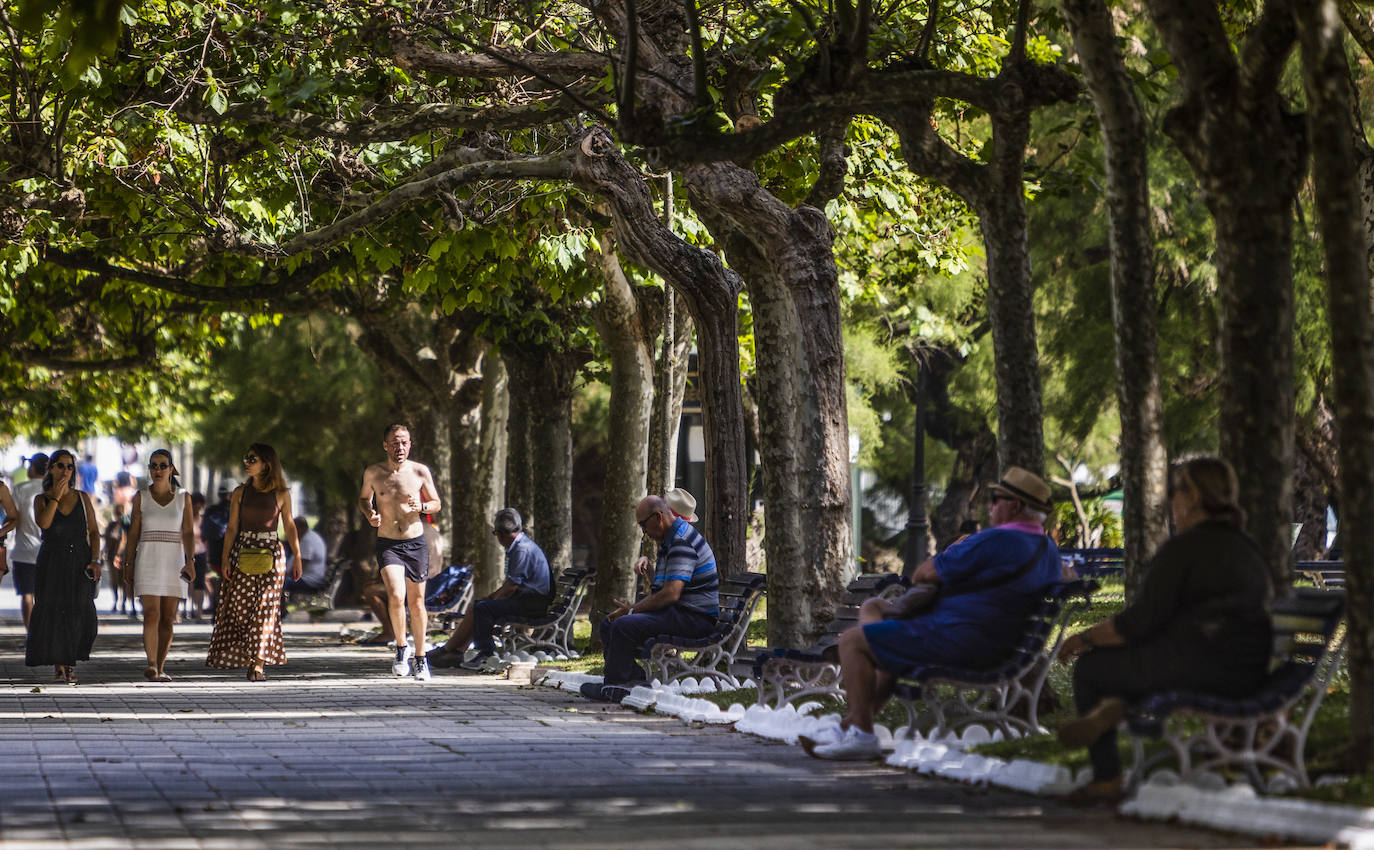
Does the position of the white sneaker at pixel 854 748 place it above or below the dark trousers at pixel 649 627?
below

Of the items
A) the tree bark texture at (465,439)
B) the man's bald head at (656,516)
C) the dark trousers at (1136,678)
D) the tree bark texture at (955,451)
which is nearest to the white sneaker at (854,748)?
the dark trousers at (1136,678)

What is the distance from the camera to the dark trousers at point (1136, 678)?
6.61 m

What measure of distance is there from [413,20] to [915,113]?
4798mm

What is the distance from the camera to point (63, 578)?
1393cm

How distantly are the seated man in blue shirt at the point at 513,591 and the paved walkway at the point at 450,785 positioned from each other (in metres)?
2.81

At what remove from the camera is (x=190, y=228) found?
53.7 ft

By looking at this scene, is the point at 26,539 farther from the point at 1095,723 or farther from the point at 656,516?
the point at 1095,723

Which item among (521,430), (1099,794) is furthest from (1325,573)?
(1099,794)

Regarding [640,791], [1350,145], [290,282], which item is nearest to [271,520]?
[290,282]

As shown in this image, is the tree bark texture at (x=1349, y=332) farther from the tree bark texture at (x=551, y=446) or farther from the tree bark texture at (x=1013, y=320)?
the tree bark texture at (x=551, y=446)

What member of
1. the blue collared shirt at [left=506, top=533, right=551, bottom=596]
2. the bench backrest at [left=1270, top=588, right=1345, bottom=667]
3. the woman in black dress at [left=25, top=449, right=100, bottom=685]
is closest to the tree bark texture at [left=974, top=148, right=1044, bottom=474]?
the bench backrest at [left=1270, top=588, right=1345, bottom=667]

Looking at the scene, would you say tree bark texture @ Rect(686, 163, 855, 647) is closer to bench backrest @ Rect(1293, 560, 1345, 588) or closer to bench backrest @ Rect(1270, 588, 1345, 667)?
bench backrest @ Rect(1270, 588, 1345, 667)

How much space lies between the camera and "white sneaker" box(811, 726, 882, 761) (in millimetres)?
8438

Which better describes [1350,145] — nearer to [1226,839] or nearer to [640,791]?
[1226,839]
